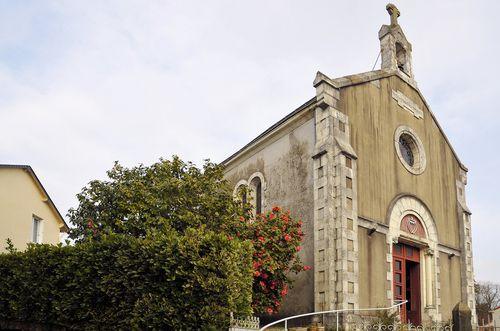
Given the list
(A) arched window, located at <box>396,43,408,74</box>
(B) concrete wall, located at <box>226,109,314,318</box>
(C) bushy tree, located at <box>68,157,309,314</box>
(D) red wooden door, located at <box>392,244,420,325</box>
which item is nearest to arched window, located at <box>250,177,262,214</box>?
(B) concrete wall, located at <box>226,109,314,318</box>

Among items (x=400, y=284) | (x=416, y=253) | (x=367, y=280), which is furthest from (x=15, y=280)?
(x=416, y=253)

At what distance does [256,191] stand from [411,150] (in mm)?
6270

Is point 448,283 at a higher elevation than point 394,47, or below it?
below

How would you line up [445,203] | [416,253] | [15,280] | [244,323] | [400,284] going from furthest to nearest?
[445,203] → [416,253] → [400,284] → [15,280] → [244,323]

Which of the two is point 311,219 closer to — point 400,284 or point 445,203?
point 400,284

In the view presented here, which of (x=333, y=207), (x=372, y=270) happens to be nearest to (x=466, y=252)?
(x=372, y=270)

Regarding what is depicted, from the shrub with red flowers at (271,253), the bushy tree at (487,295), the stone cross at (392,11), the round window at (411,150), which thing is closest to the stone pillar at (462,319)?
the shrub with red flowers at (271,253)

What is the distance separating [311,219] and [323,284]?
7.15 ft

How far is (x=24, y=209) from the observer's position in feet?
71.4

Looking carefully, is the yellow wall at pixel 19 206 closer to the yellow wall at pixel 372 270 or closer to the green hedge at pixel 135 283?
the green hedge at pixel 135 283

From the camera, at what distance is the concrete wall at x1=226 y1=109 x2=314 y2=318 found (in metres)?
17.4

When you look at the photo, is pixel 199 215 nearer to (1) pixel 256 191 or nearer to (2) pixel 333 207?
(2) pixel 333 207

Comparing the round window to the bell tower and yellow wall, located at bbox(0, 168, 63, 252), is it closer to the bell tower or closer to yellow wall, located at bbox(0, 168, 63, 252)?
the bell tower

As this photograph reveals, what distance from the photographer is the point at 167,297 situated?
38.5 feet
